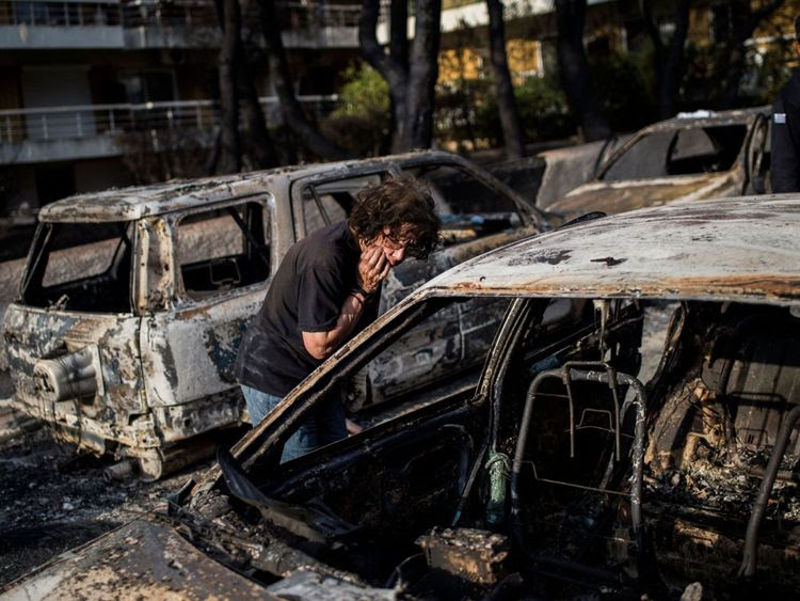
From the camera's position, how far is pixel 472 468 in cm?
344

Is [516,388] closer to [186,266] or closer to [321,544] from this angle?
[321,544]

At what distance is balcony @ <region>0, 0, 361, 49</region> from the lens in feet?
77.6

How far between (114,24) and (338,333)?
25177 millimetres

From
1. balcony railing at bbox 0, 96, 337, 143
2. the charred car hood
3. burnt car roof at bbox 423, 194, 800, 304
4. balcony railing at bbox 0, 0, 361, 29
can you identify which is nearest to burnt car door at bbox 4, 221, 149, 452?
burnt car roof at bbox 423, 194, 800, 304

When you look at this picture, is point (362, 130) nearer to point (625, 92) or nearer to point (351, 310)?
point (625, 92)

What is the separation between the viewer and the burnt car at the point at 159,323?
17.1ft

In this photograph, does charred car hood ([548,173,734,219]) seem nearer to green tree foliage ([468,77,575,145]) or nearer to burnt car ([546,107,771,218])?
burnt car ([546,107,771,218])

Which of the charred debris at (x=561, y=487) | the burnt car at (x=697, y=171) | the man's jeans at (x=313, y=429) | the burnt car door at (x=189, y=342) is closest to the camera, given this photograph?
the charred debris at (x=561, y=487)

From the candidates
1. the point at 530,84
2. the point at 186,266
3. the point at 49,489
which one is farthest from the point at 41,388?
the point at 530,84

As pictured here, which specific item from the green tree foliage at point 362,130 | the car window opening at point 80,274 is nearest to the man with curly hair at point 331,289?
the car window opening at point 80,274

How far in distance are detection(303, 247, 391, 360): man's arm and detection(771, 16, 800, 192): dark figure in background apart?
329cm

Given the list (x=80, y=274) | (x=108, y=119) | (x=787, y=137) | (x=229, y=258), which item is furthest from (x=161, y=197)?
(x=108, y=119)

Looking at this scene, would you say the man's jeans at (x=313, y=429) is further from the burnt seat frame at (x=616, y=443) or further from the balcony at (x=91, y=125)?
the balcony at (x=91, y=125)

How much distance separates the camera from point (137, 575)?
8.19 ft
